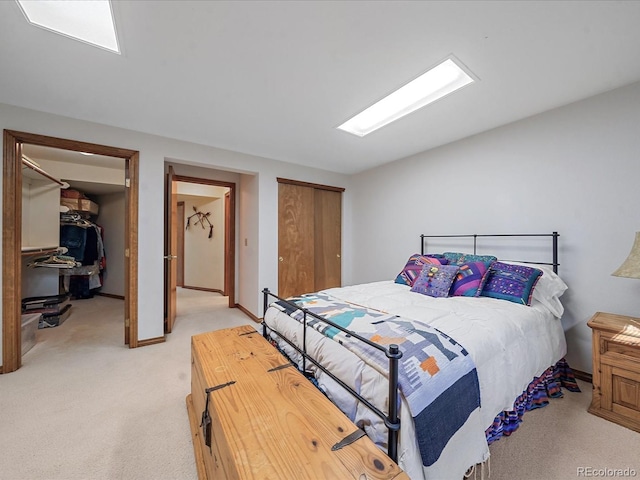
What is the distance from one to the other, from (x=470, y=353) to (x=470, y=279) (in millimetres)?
1218

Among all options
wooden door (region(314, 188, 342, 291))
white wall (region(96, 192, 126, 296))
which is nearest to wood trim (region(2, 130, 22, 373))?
white wall (region(96, 192, 126, 296))

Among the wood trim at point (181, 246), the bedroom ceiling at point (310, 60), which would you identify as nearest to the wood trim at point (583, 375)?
the bedroom ceiling at point (310, 60)

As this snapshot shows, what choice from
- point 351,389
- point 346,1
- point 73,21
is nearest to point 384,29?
point 346,1

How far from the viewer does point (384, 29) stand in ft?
4.75

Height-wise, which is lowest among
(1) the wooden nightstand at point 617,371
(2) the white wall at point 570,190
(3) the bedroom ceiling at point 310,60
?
(1) the wooden nightstand at point 617,371

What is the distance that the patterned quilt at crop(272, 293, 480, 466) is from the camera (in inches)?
39.1

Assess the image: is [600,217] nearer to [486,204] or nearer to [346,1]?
[486,204]

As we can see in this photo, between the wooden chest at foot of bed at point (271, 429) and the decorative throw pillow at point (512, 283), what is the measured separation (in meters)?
1.82


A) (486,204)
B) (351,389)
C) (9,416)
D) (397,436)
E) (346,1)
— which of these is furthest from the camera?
(486,204)

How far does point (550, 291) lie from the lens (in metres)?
2.10

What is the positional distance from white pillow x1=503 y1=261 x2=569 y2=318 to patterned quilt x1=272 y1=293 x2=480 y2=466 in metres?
1.37

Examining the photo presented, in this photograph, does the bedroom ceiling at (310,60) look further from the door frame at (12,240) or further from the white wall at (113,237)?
the white wall at (113,237)

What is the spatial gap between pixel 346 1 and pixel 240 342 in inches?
83.3

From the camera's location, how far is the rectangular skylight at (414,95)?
6.34 ft
